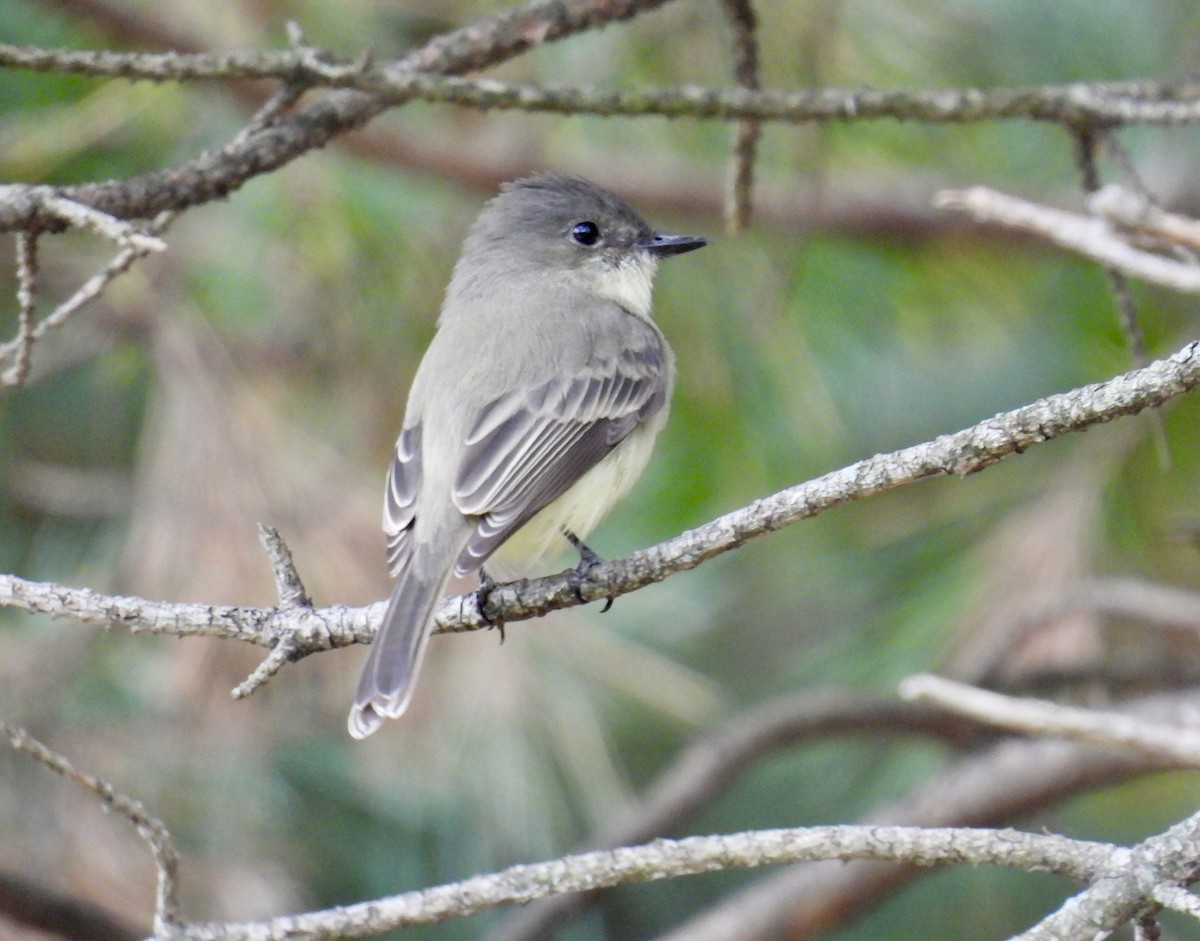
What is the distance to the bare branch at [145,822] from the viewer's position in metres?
2.15

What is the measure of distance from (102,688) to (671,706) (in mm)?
1645

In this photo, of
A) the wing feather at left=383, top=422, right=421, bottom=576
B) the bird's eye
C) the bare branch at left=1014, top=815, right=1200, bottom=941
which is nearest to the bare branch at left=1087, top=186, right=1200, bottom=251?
the bare branch at left=1014, top=815, right=1200, bottom=941

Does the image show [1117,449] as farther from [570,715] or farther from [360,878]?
[360,878]

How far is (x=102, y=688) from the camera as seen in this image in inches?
174

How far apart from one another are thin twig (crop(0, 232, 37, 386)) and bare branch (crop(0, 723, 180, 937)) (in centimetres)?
66

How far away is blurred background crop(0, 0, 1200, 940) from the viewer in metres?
4.29

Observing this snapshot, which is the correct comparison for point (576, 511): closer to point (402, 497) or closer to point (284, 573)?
point (402, 497)

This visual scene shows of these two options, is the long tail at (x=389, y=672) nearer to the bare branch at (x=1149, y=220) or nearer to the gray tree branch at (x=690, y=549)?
the gray tree branch at (x=690, y=549)

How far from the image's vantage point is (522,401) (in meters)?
3.57

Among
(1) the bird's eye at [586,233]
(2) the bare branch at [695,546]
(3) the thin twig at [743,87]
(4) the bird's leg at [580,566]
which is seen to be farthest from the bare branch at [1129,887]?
(1) the bird's eye at [586,233]

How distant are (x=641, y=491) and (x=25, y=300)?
3359 millimetres

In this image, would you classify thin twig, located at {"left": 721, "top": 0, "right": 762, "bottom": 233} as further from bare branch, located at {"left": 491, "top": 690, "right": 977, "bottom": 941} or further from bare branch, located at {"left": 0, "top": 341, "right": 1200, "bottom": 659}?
bare branch, located at {"left": 491, "top": 690, "right": 977, "bottom": 941}

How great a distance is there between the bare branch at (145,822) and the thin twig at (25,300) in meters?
0.66

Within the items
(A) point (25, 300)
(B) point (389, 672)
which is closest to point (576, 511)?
(B) point (389, 672)
